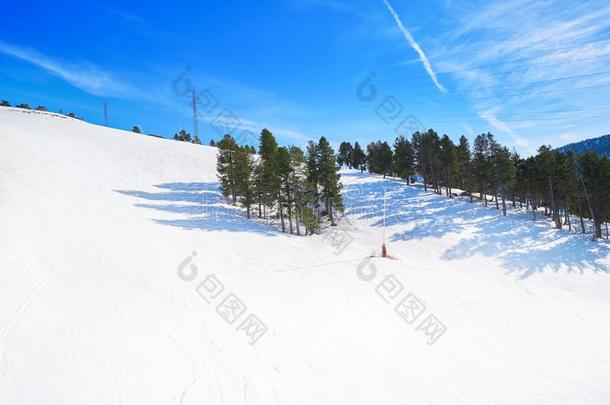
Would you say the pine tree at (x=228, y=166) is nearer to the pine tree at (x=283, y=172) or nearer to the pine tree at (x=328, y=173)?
the pine tree at (x=283, y=172)

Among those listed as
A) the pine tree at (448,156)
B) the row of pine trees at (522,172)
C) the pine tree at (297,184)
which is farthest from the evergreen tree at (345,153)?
the pine tree at (297,184)

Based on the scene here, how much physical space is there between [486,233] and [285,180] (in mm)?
23070

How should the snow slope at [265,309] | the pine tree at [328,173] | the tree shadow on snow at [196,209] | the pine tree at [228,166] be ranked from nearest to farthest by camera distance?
the snow slope at [265,309], the tree shadow on snow at [196,209], the pine tree at [328,173], the pine tree at [228,166]

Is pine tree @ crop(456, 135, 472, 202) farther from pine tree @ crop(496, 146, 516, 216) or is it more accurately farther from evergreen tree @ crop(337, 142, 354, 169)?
evergreen tree @ crop(337, 142, 354, 169)

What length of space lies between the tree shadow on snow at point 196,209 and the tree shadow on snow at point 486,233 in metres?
15.0

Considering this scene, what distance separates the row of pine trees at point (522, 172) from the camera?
37.2 metres

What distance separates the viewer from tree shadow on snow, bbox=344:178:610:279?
92.0ft

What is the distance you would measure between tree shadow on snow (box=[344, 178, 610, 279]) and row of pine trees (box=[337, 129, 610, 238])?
14.4 feet

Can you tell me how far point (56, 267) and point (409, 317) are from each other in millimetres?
16786

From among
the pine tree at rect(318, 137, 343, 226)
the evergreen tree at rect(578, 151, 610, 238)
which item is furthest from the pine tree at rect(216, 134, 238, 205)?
the evergreen tree at rect(578, 151, 610, 238)

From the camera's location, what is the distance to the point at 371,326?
14242 mm

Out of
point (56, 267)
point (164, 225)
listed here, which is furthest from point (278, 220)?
point (56, 267)

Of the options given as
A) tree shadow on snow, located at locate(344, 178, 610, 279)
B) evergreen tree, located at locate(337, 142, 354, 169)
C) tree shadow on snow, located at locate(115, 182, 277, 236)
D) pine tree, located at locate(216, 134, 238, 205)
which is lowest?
tree shadow on snow, located at locate(344, 178, 610, 279)

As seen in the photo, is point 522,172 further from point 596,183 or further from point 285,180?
point 285,180
